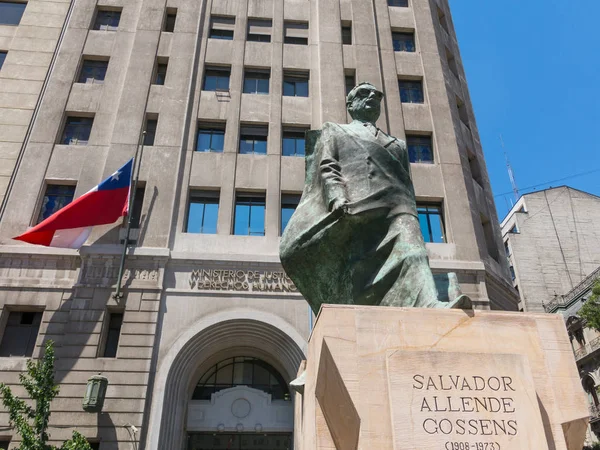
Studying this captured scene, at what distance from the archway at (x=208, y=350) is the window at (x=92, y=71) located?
1181 centimetres

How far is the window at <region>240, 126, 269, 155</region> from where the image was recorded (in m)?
19.4

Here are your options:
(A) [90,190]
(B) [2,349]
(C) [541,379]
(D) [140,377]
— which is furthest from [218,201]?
(C) [541,379]

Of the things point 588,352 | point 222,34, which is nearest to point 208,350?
point 222,34

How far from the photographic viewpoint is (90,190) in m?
16.6

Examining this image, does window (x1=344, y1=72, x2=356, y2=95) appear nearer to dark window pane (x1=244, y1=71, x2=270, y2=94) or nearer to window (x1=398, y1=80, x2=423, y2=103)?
window (x1=398, y1=80, x2=423, y2=103)

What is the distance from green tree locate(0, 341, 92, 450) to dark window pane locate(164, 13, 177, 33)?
15359mm

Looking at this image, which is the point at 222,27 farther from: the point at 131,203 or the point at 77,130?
the point at 131,203

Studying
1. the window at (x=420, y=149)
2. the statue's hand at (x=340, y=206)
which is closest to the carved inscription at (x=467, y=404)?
the statue's hand at (x=340, y=206)

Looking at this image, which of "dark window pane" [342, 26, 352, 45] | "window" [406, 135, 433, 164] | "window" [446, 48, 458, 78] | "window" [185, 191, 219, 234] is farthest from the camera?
"window" [446, 48, 458, 78]

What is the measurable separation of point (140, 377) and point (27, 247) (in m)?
5.97

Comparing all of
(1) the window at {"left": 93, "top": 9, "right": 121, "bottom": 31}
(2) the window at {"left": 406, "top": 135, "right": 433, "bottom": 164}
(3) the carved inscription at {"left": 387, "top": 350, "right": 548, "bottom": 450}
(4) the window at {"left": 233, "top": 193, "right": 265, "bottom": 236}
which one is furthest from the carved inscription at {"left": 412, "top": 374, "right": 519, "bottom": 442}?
(1) the window at {"left": 93, "top": 9, "right": 121, "bottom": 31}

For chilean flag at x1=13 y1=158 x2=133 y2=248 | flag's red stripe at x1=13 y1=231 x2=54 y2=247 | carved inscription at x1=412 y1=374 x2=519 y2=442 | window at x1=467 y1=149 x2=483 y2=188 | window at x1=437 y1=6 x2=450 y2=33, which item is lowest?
carved inscription at x1=412 y1=374 x2=519 y2=442

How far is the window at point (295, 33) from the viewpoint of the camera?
22.7m

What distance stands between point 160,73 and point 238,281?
10440 mm
